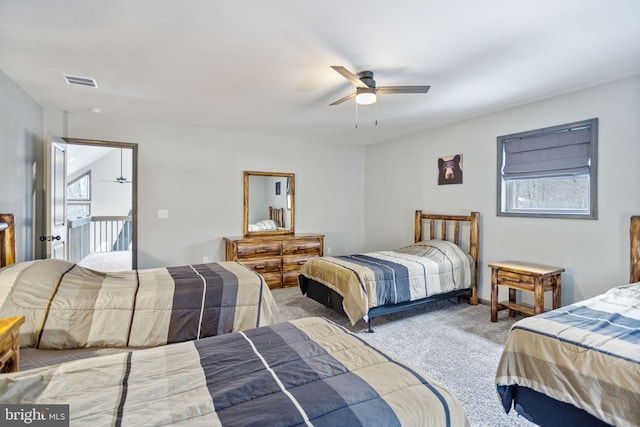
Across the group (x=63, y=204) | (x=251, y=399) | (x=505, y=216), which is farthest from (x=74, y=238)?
(x=505, y=216)

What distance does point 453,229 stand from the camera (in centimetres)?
448

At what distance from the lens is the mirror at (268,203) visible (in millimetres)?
5172

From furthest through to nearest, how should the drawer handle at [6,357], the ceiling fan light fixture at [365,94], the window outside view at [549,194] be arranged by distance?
the window outside view at [549,194] → the ceiling fan light fixture at [365,94] → the drawer handle at [6,357]

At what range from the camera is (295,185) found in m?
5.55

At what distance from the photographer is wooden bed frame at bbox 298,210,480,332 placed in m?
3.47

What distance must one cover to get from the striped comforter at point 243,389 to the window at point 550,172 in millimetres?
3191

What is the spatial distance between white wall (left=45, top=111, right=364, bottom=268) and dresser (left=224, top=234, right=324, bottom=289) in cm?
46

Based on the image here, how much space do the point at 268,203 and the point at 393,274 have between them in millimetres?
2678

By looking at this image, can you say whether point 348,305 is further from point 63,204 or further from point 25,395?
point 63,204

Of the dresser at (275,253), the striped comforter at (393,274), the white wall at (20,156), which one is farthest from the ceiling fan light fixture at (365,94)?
the white wall at (20,156)

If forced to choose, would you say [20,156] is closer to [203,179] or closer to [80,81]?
[80,81]

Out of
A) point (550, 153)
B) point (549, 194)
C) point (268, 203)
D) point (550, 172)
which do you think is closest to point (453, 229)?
point (549, 194)

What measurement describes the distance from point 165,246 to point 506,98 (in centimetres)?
472

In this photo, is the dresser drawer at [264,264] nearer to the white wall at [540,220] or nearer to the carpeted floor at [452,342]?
the carpeted floor at [452,342]
